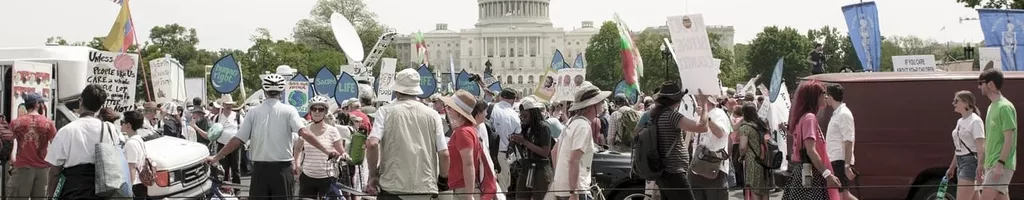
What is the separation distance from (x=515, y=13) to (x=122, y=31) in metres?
161

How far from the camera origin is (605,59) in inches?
5271

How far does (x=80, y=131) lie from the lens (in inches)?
A: 344

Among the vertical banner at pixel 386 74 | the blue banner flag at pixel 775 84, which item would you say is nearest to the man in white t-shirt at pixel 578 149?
the blue banner flag at pixel 775 84

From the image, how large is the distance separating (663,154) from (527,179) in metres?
2.34

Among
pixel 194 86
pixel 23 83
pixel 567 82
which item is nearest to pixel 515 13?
pixel 194 86

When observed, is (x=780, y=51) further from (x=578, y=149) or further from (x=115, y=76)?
(x=578, y=149)

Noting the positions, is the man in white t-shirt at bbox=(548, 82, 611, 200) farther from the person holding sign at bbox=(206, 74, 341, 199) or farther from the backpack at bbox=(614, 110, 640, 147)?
the backpack at bbox=(614, 110, 640, 147)

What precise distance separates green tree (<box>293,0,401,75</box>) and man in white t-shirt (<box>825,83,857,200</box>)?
10533 centimetres

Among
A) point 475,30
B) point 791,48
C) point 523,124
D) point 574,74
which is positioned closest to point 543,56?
point 475,30

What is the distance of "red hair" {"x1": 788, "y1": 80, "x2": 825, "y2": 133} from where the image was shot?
9.74 meters

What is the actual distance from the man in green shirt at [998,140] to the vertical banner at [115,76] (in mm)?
9937

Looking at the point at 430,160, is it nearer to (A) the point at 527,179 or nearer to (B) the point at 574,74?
(A) the point at 527,179

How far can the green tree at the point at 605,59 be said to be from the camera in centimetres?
13125

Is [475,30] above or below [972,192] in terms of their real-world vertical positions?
above
